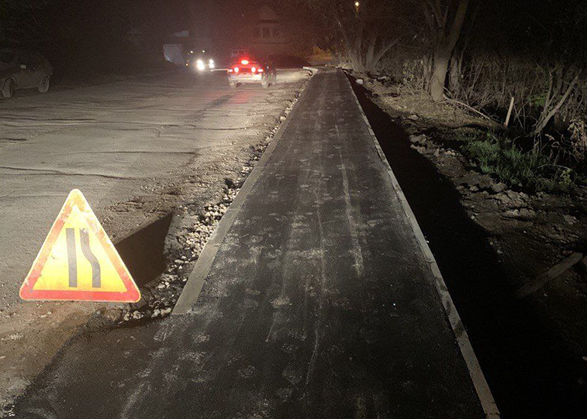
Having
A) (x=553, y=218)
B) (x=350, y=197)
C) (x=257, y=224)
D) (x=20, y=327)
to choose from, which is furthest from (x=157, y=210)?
(x=553, y=218)

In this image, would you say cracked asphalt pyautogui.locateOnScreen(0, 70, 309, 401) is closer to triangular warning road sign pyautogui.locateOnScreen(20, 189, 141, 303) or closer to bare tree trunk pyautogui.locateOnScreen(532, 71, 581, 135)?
triangular warning road sign pyautogui.locateOnScreen(20, 189, 141, 303)

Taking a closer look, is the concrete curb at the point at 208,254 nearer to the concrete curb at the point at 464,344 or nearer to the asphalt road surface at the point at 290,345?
the asphalt road surface at the point at 290,345

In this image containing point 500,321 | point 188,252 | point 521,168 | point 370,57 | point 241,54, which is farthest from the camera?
point 370,57

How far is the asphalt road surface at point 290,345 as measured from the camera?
92.7 inches

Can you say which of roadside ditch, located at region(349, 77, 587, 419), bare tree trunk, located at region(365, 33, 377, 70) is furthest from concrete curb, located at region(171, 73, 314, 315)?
bare tree trunk, located at region(365, 33, 377, 70)

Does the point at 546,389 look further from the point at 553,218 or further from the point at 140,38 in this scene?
the point at 140,38

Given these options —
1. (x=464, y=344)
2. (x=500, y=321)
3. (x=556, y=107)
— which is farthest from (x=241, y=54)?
(x=464, y=344)

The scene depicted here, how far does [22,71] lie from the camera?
14430 millimetres

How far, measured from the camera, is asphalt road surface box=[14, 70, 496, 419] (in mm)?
2355

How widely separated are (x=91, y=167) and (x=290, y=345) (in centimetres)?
589

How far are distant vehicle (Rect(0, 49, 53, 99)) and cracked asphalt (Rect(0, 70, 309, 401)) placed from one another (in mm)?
796

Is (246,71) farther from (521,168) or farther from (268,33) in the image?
(268,33)

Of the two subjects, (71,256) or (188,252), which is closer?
(71,256)

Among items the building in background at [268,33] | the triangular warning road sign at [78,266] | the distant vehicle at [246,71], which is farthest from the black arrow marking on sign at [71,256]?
the building in background at [268,33]
